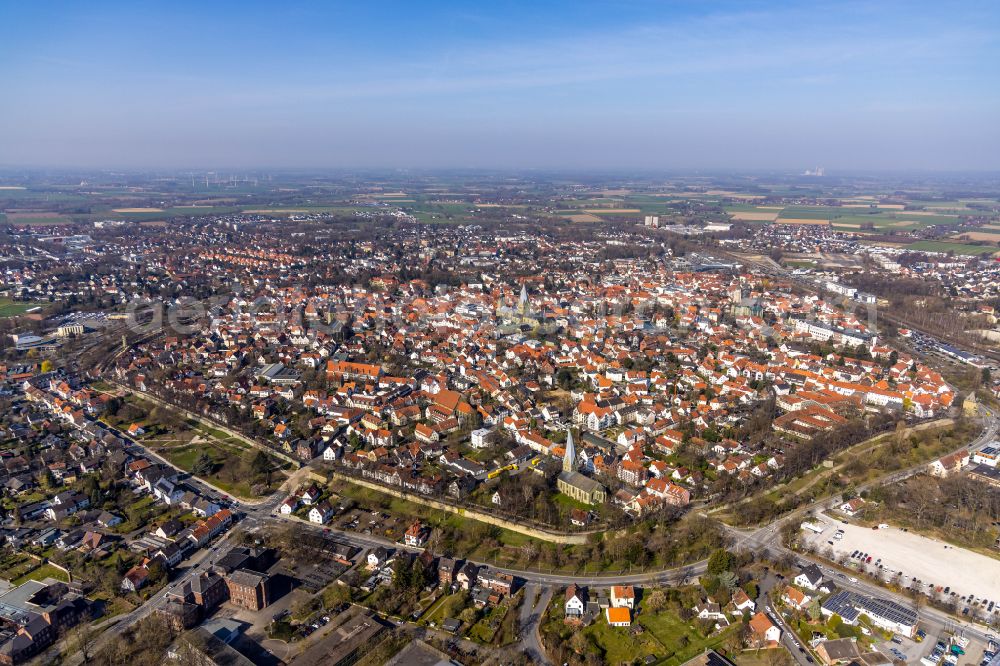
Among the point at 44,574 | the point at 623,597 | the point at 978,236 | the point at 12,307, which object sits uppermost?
A: the point at 978,236

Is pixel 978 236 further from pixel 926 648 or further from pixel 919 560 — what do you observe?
pixel 926 648

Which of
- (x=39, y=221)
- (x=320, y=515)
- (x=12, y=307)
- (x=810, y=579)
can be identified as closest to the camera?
(x=810, y=579)

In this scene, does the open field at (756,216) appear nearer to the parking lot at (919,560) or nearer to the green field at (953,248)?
the green field at (953,248)

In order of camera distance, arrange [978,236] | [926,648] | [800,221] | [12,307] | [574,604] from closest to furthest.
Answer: [926,648]
[574,604]
[12,307]
[978,236]
[800,221]

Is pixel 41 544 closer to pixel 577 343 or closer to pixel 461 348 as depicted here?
pixel 461 348

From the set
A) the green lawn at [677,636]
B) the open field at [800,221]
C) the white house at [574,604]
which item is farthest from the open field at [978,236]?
the white house at [574,604]

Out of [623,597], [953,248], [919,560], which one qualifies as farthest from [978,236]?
[623,597]

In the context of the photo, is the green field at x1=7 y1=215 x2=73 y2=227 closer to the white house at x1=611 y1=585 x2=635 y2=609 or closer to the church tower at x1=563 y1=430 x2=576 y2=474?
the church tower at x1=563 y1=430 x2=576 y2=474

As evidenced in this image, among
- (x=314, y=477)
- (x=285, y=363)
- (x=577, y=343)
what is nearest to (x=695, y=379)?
(x=577, y=343)

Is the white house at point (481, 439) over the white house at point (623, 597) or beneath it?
over

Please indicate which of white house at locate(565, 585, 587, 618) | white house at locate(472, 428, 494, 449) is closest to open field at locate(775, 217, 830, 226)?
white house at locate(472, 428, 494, 449)
